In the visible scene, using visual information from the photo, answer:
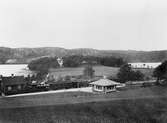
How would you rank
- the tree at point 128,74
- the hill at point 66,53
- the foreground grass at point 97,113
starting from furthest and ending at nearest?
the tree at point 128,74
the hill at point 66,53
the foreground grass at point 97,113

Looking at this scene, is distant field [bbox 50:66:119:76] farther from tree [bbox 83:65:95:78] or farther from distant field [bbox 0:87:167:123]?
distant field [bbox 0:87:167:123]

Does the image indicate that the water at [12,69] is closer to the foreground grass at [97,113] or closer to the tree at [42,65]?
the tree at [42,65]

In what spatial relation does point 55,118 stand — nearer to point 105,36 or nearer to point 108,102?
point 108,102

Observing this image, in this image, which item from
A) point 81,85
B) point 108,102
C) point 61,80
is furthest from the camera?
point 81,85

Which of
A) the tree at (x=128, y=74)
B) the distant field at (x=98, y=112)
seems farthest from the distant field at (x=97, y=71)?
the distant field at (x=98, y=112)

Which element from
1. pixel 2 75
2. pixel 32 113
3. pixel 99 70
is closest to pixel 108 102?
pixel 99 70
